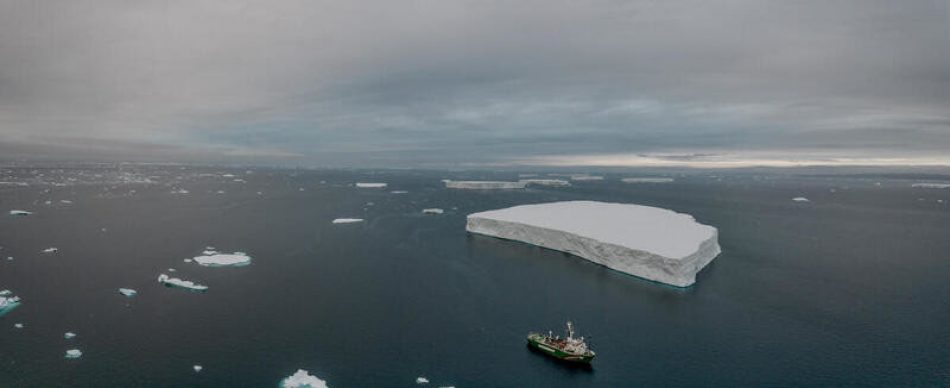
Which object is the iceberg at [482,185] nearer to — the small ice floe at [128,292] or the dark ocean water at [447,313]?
the dark ocean water at [447,313]

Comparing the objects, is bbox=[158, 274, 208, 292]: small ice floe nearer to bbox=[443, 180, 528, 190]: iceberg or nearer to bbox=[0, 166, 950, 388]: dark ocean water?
bbox=[0, 166, 950, 388]: dark ocean water

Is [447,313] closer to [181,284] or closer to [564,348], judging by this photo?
[564,348]

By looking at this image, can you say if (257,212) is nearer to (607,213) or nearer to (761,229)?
(607,213)

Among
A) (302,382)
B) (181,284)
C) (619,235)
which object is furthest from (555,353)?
(181,284)

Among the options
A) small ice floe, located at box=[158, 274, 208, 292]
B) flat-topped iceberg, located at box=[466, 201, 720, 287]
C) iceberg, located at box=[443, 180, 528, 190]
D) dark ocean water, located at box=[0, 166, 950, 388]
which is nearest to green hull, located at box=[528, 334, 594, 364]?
dark ocean water, located at box=[0, 166, 950, 388]

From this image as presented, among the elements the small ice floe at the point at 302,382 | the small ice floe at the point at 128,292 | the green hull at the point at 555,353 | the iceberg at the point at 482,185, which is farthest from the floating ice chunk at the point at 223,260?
the iceberg at the point at 482,185

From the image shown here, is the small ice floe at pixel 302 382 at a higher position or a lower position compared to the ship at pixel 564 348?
lower

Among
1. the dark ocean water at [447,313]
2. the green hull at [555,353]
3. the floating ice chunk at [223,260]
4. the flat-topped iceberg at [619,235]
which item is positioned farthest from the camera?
the floating ice chunk at [223,260]

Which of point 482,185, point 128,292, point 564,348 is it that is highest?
point 482,185
